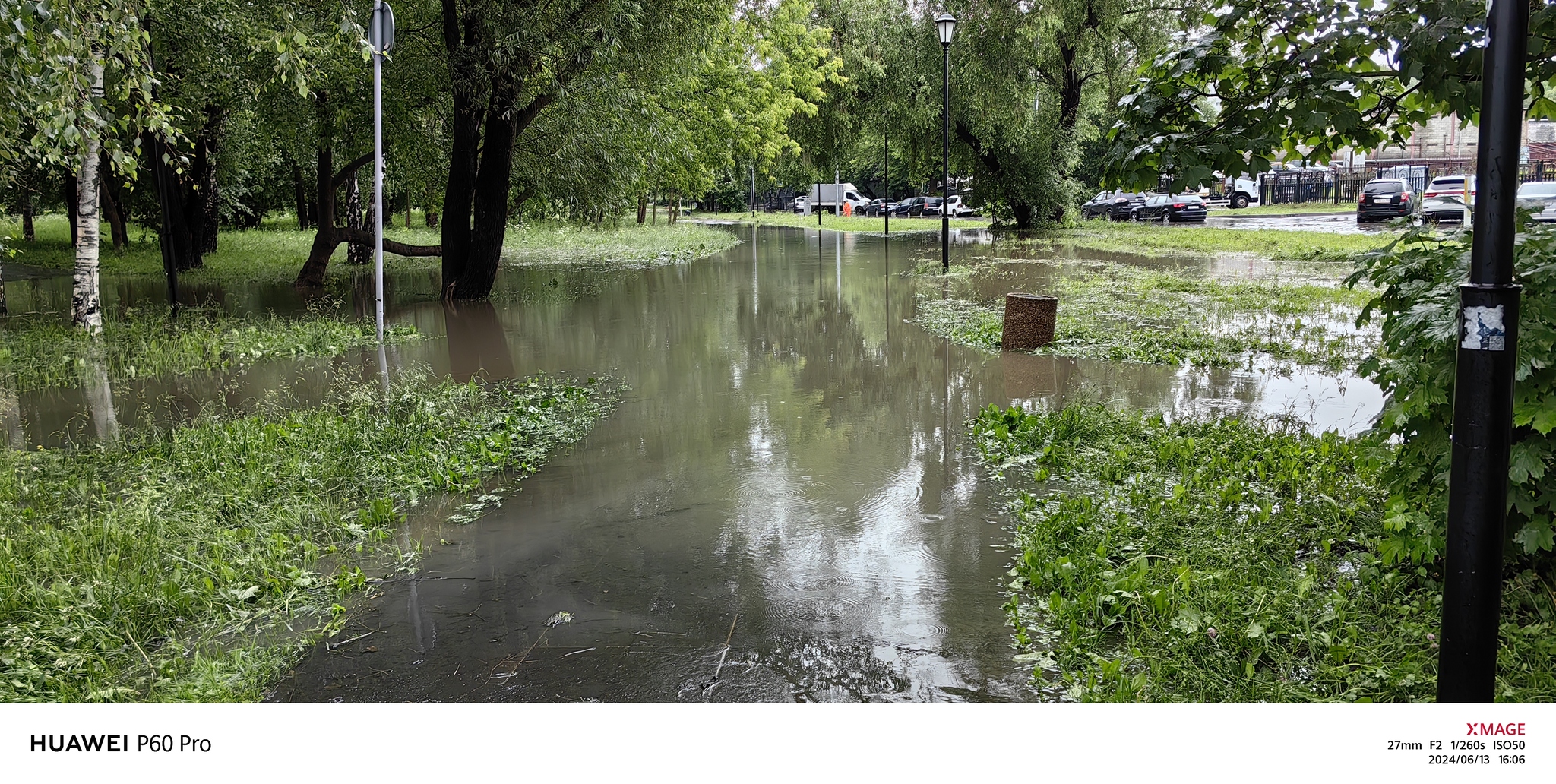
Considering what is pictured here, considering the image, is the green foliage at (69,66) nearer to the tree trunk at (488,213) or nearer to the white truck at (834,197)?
the tree trunk at (488,213)

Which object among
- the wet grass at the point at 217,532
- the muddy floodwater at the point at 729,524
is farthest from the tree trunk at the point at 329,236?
the wet grass at the point at 217,532

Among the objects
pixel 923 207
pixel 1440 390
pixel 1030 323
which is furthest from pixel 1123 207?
pixel 1440 390

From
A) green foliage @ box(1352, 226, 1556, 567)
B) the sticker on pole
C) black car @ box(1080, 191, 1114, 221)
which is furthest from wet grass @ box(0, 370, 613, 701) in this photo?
black car @ box(1080, 191, 1114, 221)

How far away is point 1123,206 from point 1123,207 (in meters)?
0.08

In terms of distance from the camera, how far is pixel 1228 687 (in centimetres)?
398

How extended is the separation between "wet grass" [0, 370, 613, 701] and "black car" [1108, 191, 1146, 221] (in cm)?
4067

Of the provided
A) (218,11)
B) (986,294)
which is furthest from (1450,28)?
(218,11)

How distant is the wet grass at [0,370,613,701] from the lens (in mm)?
4426

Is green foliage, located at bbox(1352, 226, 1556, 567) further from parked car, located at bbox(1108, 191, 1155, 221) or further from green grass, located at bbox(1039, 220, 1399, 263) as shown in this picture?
parked car, located at bbox(1108, 191, 1155, 221)

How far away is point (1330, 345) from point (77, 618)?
1113 centimetres

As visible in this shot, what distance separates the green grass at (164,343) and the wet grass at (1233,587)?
31.0ft

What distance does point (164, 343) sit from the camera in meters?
12.3

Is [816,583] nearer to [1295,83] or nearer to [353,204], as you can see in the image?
[1295,83]
